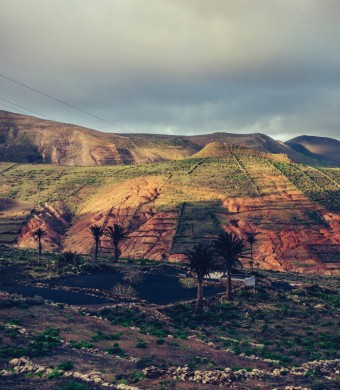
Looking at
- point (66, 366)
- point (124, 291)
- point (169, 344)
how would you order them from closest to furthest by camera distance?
point (66, 366)
point (169, 344)
point (124, 291)

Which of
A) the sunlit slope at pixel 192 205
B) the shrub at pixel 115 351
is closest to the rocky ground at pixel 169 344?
the shrub at pixel 115 351

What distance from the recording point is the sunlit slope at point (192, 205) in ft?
335

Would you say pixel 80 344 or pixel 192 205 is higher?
pixel 192 205

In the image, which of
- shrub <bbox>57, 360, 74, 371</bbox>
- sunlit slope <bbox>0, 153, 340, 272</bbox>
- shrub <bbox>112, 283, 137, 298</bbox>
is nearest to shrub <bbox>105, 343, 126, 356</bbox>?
shrub <bbox>57, 360, 74, 371</bbox>

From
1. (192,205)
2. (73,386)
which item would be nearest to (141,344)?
(73,386)

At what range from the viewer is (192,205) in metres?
120

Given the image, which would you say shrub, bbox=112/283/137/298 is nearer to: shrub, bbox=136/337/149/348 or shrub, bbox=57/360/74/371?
shrub, bbox=136/337/149/348

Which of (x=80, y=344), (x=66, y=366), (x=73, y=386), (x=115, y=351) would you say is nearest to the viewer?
(x=73, y=386)

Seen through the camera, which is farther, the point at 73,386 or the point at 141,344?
the point at 141,344

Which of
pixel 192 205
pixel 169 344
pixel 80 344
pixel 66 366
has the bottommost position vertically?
pixel 169 344

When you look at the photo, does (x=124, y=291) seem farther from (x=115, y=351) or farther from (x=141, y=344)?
(x=115, y=351)

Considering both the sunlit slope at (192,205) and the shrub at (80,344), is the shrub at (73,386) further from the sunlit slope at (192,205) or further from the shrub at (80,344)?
the sunlit slope at (192,205)

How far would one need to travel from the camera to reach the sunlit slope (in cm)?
10206

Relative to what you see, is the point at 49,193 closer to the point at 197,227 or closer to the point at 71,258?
the point at 197,227
